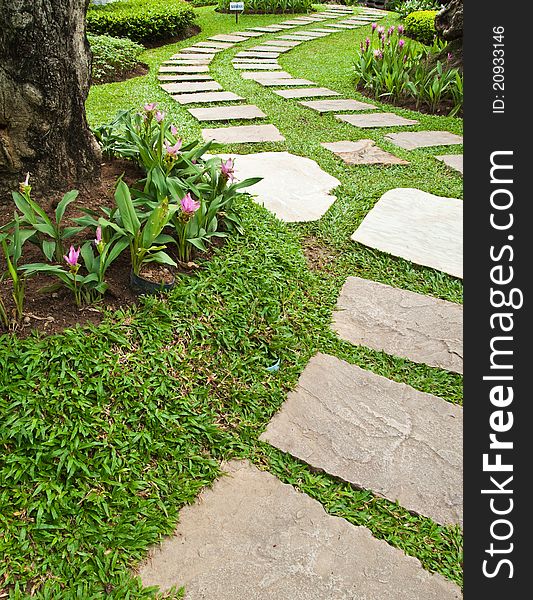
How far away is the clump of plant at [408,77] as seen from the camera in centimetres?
514

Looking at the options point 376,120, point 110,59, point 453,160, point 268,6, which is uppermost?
point 268,6

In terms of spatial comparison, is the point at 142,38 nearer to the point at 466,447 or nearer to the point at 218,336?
the point at 218,336

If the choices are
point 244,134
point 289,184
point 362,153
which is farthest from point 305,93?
point 289,184

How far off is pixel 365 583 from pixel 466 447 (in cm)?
54

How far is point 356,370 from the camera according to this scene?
2.10 meters

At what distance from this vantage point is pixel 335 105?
209 inches

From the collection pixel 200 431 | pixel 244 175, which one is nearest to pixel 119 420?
pixel 200 431

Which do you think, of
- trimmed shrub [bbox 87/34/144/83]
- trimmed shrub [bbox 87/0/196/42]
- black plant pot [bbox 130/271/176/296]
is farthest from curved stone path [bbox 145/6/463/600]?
trimmed shrub [bbox 87/0/196/42]

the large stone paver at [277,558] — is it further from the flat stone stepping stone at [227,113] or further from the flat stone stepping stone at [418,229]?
the flat stone stepping stone at [227,113]

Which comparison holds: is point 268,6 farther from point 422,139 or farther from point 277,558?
point 277,558

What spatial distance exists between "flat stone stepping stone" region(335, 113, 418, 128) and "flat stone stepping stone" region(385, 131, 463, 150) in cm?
26

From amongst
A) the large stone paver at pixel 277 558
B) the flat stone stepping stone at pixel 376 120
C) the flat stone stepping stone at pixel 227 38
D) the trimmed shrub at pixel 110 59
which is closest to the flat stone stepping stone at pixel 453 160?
the flat stone stepping stone at pixel 376 120

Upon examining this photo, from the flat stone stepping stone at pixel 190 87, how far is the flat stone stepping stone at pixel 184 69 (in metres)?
0.58

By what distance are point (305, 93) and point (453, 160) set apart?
2.26 m
